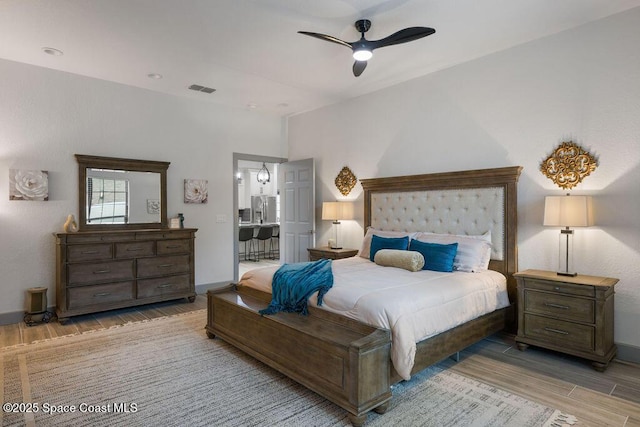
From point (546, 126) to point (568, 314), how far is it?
6.03 ft

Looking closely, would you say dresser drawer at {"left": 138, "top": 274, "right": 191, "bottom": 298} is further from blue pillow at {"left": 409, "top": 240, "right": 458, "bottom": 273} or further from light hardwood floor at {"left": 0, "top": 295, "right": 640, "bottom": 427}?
blue pillow at {"left": 409, "top": 240, "right": 458, "bottom": 273}

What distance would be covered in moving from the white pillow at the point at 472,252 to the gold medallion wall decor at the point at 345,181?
1984 mm

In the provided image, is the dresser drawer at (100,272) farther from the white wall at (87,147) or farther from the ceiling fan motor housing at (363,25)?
the ceiling fan motor housing at (363,25)

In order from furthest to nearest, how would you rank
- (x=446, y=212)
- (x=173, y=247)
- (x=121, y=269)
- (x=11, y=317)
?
(x=173, y=247), (x=121, y=269), (x=446, y=212), (x=11, y=317)

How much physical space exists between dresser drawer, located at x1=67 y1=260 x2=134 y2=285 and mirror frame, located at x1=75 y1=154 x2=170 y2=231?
60 cm

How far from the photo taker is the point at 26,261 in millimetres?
4270

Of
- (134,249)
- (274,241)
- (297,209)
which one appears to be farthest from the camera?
(274,241)

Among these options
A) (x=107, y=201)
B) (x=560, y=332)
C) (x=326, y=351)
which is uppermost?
(x=107, y=201)

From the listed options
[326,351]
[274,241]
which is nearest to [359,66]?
[326,351]

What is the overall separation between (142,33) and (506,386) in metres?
4.45

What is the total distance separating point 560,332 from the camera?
10.2 feet

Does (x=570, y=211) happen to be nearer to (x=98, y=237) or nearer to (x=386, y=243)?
(x=386, y=243)

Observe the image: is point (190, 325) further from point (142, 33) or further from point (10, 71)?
point (10, 71)

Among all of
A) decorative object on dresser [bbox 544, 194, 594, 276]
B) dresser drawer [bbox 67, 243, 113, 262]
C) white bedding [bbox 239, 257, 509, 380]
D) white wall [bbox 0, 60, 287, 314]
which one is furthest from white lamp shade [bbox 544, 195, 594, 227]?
dresser drawer [bbox 67, 243, 113, 262]
